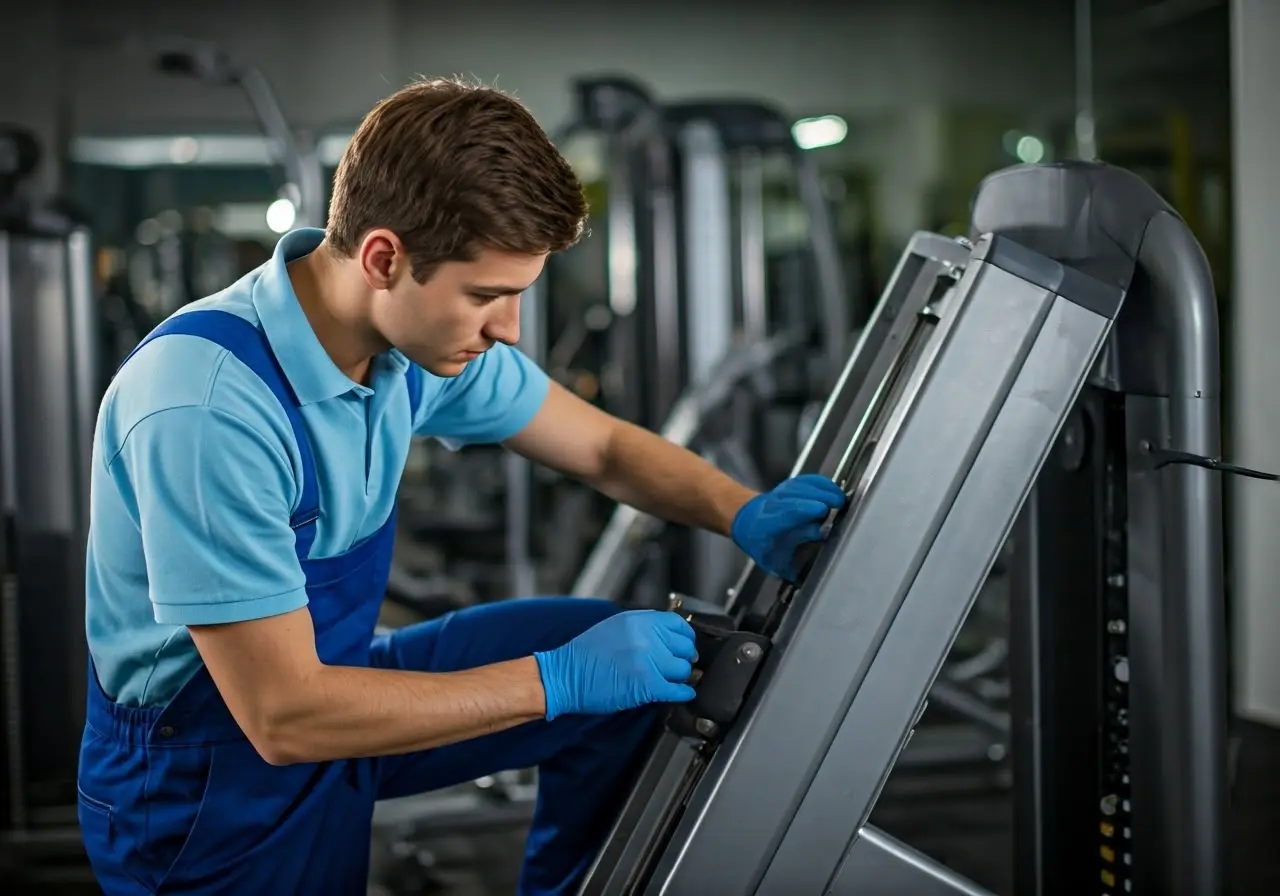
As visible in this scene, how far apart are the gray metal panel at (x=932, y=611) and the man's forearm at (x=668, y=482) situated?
1.22 ft

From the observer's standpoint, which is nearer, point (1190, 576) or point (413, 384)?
point (1190, 576)

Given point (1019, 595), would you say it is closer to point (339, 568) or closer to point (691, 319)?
point (339, 568)

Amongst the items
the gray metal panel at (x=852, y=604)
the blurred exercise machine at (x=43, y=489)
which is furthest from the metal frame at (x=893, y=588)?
the blurred exercise machine at (x=43, y=489)

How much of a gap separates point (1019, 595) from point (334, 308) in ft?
2.94

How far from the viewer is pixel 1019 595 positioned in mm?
1584

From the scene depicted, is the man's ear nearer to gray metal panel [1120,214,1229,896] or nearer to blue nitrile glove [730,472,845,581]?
blue nitrile glove [730,472,845,581]

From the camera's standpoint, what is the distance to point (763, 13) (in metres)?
7.07

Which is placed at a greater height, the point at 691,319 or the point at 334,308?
the point at 334,308

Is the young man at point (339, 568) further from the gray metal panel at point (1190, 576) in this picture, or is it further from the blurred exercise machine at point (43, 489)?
the blurred exercise machine at point (43, 489)

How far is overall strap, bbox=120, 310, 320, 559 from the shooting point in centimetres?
126

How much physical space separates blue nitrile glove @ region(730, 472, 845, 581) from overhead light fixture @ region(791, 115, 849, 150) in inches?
234

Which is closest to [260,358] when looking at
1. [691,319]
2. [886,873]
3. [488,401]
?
[488,401]

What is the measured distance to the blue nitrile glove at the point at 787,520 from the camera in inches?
55.1

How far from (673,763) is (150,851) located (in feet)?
1.87
